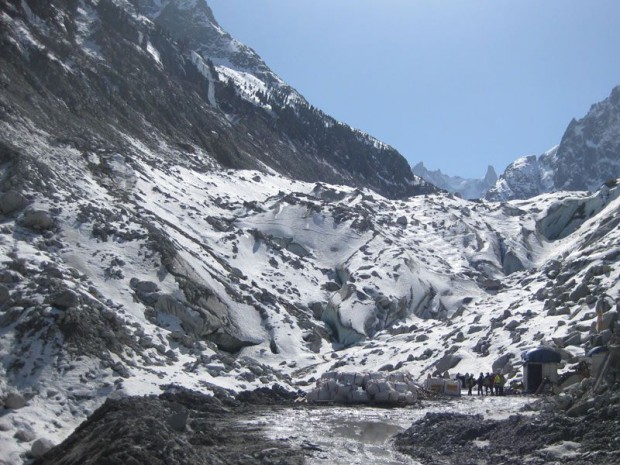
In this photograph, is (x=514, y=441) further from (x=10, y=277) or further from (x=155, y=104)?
(x=155, y=104)

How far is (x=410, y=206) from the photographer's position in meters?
92.4

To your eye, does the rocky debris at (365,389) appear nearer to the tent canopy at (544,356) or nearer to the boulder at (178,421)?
the tent canopy at (544,356)

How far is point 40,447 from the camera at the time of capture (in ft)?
55.8

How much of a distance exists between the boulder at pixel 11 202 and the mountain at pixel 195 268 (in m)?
0.11

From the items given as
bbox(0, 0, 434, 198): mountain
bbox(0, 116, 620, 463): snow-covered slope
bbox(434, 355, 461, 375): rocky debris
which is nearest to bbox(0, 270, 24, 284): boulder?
bbox(0, 116, 620, 463): snow-covered slope

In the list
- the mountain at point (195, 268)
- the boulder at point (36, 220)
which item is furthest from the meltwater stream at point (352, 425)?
the boulder at point (36, 220)

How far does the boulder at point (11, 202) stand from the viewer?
35250 millimetres

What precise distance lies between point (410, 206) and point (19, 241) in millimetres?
66338

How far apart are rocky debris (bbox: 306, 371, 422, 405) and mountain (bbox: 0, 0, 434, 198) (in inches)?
1089

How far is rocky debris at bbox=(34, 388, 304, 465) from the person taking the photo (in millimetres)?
12500

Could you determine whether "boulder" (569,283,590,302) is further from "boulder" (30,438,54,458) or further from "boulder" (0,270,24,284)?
"boulder" (30,438,54,458)

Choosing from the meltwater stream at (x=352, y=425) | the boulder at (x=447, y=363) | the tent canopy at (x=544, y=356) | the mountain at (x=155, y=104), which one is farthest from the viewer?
the mountain at (x=155, y=104)

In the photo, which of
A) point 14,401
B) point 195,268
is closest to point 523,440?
point 14,401

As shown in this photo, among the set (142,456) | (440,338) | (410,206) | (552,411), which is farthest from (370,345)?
(410,206)
